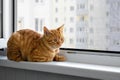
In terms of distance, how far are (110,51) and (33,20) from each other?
0.64 m

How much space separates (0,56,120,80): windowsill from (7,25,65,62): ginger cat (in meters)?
0.04

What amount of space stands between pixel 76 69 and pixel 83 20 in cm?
37

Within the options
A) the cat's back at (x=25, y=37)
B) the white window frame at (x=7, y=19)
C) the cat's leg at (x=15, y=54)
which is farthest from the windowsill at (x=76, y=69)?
the white window frame at (x=7, y=19)

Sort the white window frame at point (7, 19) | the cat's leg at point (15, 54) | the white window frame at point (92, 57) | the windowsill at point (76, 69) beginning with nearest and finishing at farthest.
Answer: the windowsill at point (76, 69) → the white window frame at point (92, 57) → the cat's leg at point (15, 54) → the white window frame at point (7, 19)

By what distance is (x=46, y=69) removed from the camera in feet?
4.29

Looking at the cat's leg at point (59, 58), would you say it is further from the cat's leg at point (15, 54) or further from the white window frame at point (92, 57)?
the cat's leg at point (15, 54)

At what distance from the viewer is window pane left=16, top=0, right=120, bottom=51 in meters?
1.33

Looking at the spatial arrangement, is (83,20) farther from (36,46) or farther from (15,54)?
(15,54)

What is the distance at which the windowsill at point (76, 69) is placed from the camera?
1129 millimetres

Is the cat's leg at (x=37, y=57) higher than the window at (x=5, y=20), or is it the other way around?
the window at (x=5, y=20)

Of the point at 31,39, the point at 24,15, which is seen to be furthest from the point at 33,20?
the point at 31,39

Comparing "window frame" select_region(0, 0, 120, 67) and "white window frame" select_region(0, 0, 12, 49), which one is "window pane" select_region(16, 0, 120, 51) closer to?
"window frame" select_region(0, 0, 120, 67)

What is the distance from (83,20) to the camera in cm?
142

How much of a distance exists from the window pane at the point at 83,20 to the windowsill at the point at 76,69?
188 mm
